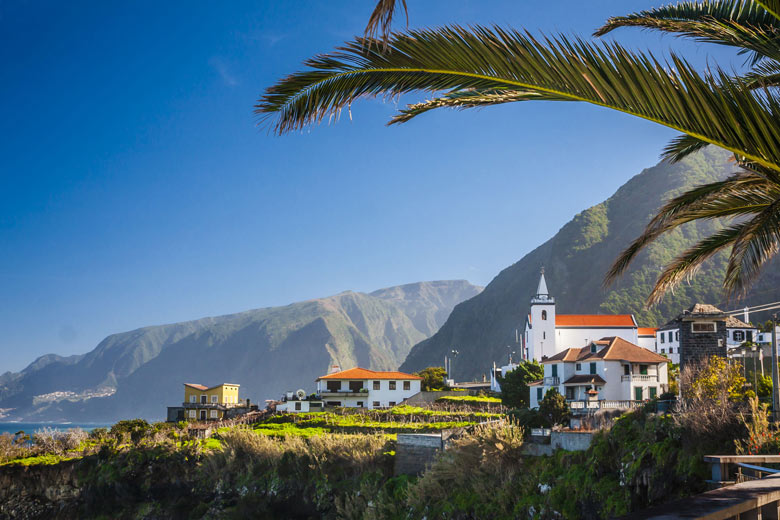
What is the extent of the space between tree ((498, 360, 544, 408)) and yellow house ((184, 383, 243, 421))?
25.3 meters

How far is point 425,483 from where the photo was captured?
22.5m

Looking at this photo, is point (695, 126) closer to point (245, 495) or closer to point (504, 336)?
point (245, 495)

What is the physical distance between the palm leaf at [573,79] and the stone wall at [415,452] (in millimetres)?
22497

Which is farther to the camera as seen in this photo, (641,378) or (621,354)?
(621,354)

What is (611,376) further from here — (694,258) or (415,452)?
(694,258)

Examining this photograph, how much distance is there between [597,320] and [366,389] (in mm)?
33242

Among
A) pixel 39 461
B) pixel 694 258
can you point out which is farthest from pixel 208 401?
pixel 694 258

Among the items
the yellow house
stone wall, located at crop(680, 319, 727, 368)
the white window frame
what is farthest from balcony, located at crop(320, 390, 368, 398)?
the white window frame

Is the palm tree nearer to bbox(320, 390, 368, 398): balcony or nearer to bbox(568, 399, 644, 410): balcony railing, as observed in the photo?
bbox(568, 399, 644, 410): balcony railing

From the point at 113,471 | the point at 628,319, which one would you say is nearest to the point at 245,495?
the point at 113,471

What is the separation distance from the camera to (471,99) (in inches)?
228

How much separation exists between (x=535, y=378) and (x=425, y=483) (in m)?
30.6

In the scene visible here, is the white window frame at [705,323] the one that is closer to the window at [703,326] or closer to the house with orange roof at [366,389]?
the window at [703,326]

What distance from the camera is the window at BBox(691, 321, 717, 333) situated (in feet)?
89.9
